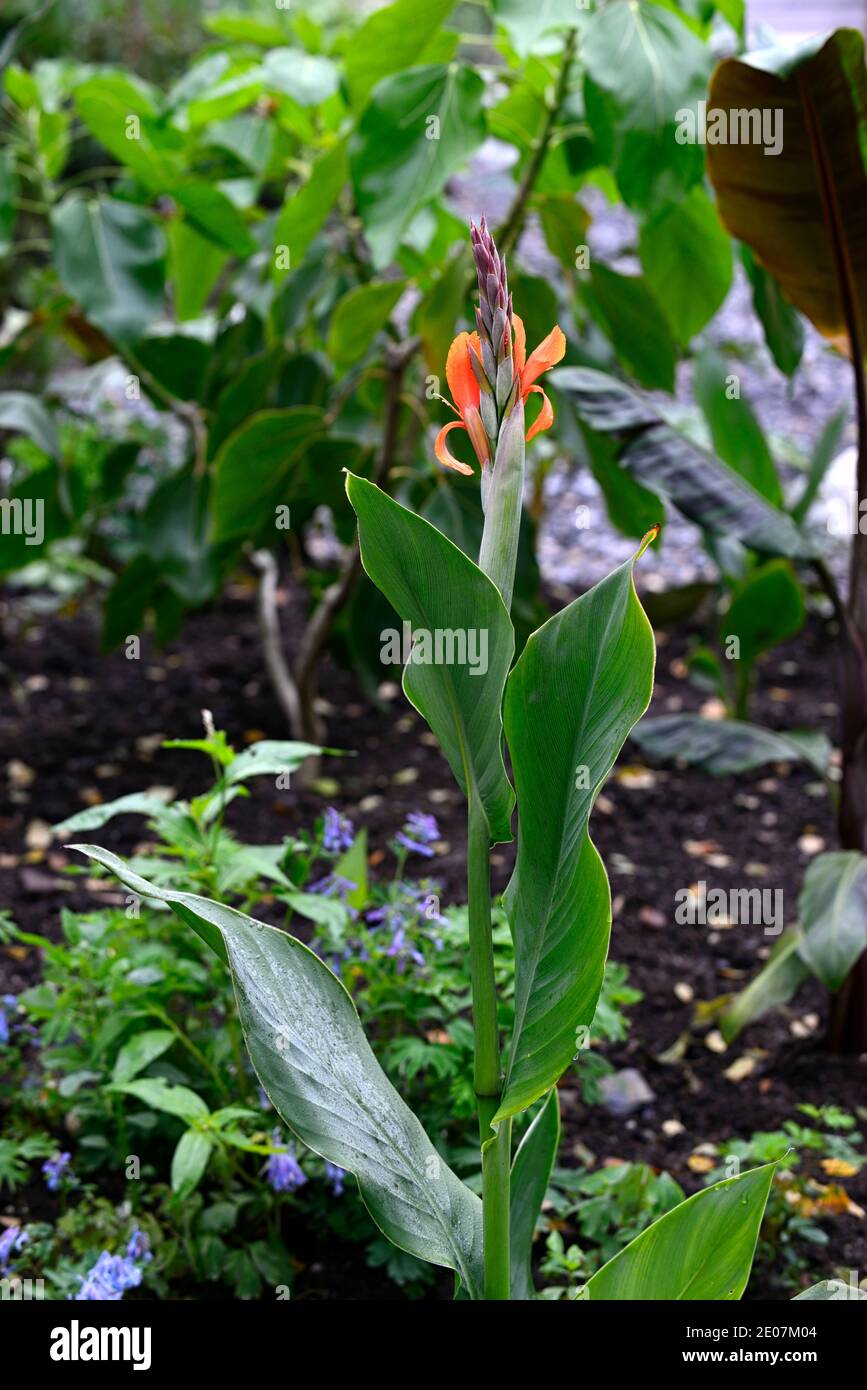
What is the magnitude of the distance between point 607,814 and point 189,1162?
183cm

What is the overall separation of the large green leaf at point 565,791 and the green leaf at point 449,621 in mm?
23

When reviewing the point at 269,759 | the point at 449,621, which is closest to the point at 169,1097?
the point at 269,759

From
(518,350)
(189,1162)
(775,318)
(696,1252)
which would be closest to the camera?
(518,350)

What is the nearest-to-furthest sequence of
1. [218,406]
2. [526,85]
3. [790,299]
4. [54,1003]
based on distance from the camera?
1. [54,1003]
2. [790,299]
3. [526,85]
4. [218,406]

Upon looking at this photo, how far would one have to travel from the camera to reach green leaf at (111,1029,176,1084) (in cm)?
176

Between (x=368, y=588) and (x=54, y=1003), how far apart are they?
130cm

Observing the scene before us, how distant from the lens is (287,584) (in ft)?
15.4

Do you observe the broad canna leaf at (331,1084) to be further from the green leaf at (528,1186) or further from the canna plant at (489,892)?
the green leaf at (528,1186)

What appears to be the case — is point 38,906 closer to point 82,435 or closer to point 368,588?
point 368,588

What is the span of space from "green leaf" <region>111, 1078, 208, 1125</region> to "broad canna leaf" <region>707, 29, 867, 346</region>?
5.04 ft

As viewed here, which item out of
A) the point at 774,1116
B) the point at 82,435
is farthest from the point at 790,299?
the point at 82,435

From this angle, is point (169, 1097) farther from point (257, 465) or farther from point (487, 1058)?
point (257, 465)

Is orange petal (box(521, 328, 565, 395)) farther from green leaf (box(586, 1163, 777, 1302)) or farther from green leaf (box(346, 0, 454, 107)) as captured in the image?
green leaf (box(346, 0, 454, 107))

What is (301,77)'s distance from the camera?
2.62 metres
